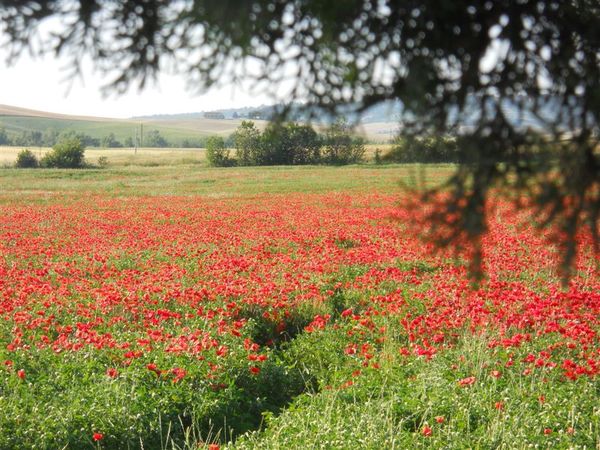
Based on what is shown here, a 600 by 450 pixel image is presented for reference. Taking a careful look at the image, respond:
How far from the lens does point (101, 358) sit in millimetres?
6855

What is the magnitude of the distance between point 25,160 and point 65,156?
366cm

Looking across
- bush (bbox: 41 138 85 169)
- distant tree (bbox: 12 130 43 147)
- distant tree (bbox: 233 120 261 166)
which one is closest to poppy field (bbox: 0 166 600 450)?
distant tree (bbox: 233 120 261 166)

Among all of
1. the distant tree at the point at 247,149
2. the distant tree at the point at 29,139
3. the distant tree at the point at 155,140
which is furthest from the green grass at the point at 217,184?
the distant tree at the point at 155,140

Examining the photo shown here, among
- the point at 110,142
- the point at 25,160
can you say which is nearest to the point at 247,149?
the point at 25,160

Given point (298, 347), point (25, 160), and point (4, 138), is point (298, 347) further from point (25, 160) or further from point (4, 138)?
point (4, 138)

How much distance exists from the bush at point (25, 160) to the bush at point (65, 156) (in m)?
0.85

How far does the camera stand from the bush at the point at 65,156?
6353 cm

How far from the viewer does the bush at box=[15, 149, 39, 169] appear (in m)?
62.4

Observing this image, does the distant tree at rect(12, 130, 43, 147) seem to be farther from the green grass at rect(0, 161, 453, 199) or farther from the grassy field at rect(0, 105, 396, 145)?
the green grass at rect(0, 161, 453, 199)

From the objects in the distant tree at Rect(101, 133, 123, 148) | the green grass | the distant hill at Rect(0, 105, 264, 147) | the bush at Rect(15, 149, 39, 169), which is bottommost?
the green grass

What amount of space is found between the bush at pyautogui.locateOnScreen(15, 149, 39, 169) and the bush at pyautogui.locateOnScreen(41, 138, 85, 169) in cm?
85

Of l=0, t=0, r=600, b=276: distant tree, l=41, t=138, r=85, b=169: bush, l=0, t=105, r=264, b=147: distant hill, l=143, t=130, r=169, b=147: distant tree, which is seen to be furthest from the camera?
l=0, t=105, r=264, b=147: distant hill

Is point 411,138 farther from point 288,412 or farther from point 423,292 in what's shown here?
point 423,292

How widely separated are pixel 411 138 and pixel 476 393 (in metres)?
3.91
